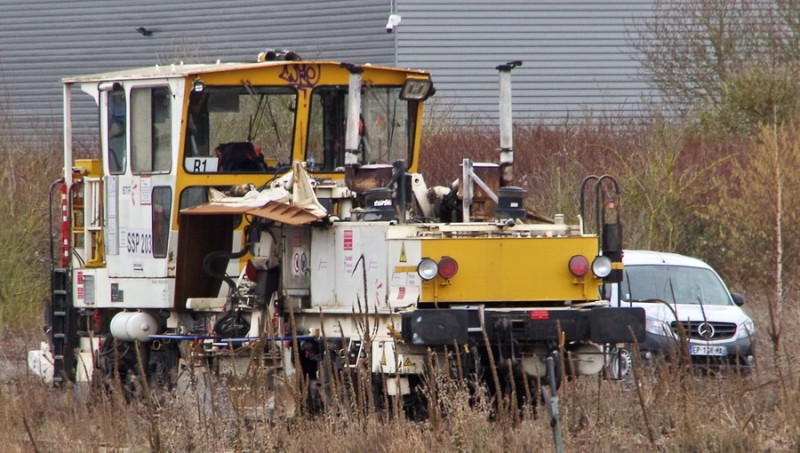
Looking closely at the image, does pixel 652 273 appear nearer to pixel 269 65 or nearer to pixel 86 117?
pixel 269 65

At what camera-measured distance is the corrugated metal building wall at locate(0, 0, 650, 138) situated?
31.3 m

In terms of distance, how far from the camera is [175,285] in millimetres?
11852

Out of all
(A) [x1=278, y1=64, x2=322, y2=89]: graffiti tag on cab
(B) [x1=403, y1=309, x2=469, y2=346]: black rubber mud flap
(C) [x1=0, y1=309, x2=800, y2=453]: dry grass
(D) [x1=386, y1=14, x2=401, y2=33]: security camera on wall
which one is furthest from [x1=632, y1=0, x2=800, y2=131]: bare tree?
(B) [x1=403, y1=309, x2=469, y2=346]: black rubber mud flap

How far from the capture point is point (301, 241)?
434 inches

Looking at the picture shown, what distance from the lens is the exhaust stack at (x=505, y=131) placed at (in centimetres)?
1145

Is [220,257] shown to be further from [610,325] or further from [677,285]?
[677,285]

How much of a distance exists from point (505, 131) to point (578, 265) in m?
1.87

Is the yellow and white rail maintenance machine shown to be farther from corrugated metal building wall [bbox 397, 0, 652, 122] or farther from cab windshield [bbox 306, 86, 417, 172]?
corrugated metal building wall [bbox 397, 0, 652, 122]

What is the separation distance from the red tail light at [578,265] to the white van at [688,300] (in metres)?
4.10

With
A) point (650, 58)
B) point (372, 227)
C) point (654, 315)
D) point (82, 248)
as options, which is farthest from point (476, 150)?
point (372, 227)

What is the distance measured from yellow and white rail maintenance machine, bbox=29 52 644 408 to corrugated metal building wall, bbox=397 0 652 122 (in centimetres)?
1883

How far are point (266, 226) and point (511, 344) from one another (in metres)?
2.48

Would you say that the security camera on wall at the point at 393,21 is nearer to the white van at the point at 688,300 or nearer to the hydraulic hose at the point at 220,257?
the white van at the point at 688,300

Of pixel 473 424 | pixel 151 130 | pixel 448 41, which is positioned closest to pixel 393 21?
pixel 448 41
